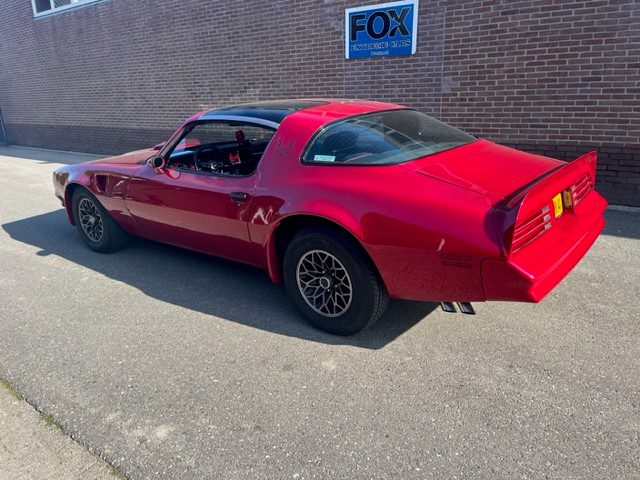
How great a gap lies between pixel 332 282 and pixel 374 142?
3.26 ft

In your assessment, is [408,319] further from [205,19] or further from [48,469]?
[205,19]

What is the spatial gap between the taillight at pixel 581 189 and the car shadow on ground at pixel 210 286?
1.20m

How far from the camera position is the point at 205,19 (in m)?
9.75

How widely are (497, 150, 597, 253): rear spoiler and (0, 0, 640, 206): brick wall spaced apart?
10.6 ft

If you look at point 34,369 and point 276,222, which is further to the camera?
point 276,222

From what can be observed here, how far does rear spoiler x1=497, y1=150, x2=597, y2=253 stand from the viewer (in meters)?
2.49

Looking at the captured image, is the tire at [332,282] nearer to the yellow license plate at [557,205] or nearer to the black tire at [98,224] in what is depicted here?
the yellow license plate at [557,205]

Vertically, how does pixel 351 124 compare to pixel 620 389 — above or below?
above

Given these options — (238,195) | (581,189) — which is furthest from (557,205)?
(238,195)

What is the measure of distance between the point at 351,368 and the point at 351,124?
5.58ft

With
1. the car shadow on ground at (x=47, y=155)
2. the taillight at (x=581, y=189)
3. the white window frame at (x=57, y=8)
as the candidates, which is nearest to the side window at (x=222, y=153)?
the taillight at (x=581, y=189)

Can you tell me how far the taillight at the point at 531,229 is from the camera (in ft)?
8.32

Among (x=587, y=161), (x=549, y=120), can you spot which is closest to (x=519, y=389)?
(x=587, y=161)

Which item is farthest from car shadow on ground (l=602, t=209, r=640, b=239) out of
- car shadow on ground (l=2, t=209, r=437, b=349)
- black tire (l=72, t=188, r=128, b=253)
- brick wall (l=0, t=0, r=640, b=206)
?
black tire (l=72, t=188, r=128, b=253)
